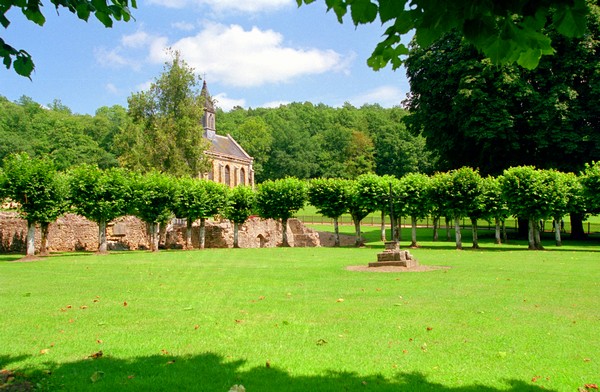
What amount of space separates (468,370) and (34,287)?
38.3ft

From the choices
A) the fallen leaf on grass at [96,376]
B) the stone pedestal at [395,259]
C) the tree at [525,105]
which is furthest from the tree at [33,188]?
the tree at [525,105]

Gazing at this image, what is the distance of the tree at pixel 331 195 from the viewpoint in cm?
3453

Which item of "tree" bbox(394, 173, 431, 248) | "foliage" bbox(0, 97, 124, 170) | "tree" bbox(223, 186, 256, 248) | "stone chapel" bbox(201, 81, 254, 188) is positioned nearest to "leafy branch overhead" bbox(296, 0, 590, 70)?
"tree" bbox(394, 173, 431, 248)

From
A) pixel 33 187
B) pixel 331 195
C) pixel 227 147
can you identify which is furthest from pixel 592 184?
pixel 227 147

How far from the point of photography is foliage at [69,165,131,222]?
2702 centimetres

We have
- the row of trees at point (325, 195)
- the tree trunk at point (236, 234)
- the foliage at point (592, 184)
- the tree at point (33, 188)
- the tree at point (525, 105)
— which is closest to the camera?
the tree at point (33, 188)

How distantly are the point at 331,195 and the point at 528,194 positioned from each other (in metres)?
→ 13.1

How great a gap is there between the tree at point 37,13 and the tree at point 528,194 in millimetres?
26719

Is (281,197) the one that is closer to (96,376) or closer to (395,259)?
(395,259)

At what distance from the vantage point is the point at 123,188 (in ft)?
93.9

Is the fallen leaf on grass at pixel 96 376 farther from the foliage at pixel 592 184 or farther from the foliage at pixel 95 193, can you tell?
the foliage at pixel 592 184

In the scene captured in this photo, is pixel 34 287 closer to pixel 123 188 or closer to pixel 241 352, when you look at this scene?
pixel 241 352

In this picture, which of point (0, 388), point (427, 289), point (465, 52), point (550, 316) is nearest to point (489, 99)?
point (465, 52)

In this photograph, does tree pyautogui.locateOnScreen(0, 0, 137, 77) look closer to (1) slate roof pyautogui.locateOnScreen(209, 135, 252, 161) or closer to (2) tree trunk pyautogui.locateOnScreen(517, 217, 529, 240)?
(2) tree trunk pyautogui.locateOnScreen(517, 217, 529, 240)
